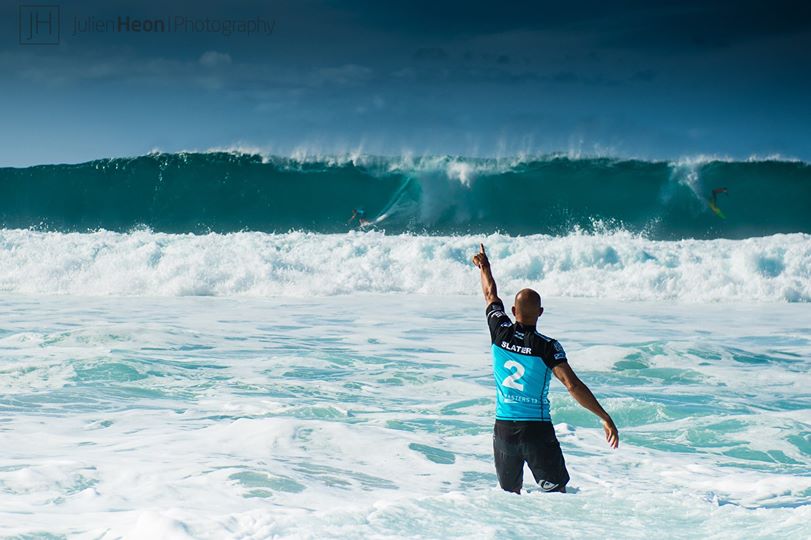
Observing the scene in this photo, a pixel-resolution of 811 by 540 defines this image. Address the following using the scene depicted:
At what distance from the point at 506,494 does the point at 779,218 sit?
3005 centimetres

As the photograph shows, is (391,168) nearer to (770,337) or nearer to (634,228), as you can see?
(634,228)

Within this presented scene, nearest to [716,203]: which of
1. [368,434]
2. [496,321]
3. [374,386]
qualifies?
[374,386]

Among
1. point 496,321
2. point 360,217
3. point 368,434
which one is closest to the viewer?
point 496,321

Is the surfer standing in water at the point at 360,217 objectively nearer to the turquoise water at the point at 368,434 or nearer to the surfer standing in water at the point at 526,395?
the turquoise water at the point at 368,434

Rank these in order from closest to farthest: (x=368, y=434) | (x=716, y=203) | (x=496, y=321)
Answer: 1. (x=496, y=321)
2. (x=368, y=434)
3. (x=716, y=203)

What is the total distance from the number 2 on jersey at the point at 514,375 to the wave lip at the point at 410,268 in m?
13.7

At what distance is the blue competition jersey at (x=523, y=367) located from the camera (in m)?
4.20

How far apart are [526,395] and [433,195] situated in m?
27.0

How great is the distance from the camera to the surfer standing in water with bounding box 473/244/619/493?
13.8ft

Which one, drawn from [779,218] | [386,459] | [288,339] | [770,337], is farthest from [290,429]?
[779,218]

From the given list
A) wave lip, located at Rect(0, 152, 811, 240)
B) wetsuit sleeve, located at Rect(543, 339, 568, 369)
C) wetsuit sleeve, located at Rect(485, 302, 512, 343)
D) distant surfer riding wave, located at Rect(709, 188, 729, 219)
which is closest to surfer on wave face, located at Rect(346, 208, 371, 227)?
wave lip, located at Rect(0, 152, 811, 240)

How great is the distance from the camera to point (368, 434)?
618 centimetres

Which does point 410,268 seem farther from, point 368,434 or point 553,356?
point 553,356

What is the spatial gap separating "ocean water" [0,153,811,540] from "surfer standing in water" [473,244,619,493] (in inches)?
6.6
